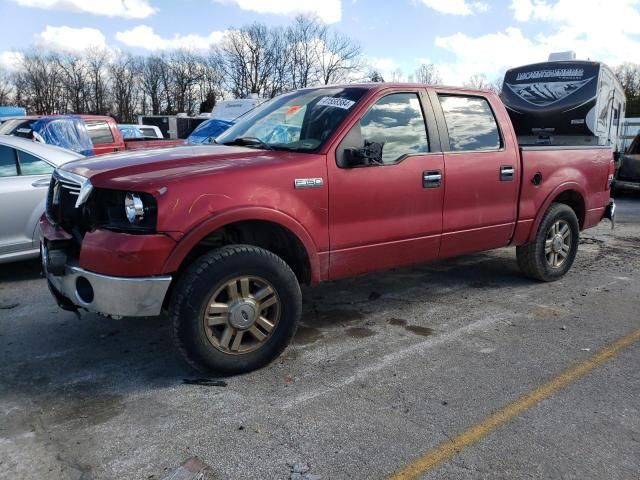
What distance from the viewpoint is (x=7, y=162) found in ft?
19.1

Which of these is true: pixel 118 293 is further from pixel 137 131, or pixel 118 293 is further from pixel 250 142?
pixel 137 131

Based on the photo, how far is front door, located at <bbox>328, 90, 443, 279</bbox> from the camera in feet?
12.9

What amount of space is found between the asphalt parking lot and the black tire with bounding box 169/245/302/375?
141mm

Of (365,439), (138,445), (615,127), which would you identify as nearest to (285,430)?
(365,439)

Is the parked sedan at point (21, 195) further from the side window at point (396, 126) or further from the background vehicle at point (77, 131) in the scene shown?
the side window at point (396, 126)

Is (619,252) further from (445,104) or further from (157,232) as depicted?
(157,232)

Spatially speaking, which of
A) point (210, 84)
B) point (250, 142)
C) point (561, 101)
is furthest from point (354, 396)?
point (210, 84)

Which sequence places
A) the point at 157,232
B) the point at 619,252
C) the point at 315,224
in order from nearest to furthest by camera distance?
the point at 157,232 → the point at 315,224 → the point at 619,252

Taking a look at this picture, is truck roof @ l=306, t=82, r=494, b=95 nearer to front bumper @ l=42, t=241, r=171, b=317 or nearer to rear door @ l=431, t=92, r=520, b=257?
rear door @ l=431, t=92, r=520, b=257

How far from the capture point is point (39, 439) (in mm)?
2848

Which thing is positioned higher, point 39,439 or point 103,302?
point 103,302

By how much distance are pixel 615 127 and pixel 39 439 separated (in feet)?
54.1

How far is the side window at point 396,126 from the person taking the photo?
13.6ft

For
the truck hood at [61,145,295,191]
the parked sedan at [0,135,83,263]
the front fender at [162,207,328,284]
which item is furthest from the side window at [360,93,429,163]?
the parked sedan at [0,135,83,263]
